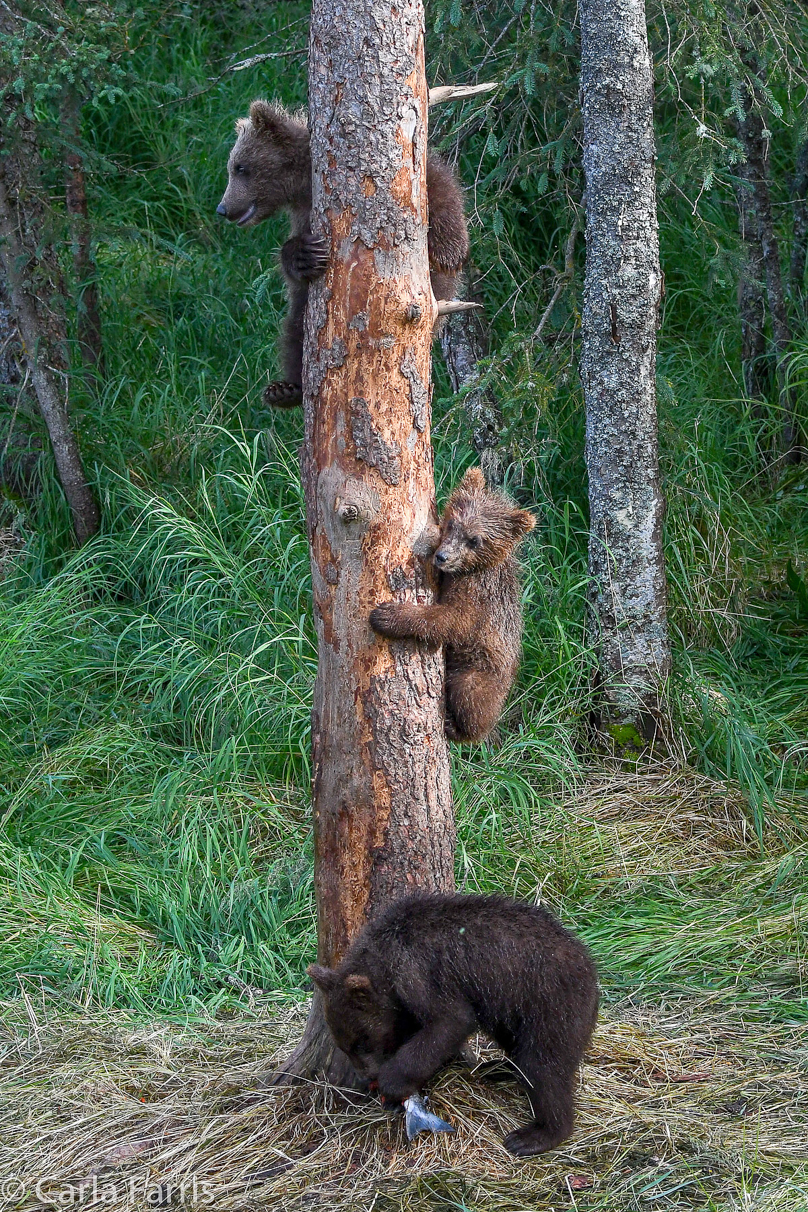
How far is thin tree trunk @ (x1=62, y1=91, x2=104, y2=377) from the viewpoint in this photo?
693 centimetres

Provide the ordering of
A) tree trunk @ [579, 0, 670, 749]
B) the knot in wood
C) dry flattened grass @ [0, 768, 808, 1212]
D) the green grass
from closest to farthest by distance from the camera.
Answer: dry flattened grass @ [0, 768, 808, 1212], the knot in wood, the green grass, tree trunk @ [579, 0, 670, 749]

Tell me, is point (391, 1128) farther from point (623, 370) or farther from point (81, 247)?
point (81, 247)

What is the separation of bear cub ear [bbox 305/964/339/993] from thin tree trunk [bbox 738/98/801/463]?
16.3ft

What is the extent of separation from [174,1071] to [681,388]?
16.5 ft

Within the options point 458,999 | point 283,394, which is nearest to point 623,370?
point 283,394

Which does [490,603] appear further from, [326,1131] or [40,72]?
[40,72]

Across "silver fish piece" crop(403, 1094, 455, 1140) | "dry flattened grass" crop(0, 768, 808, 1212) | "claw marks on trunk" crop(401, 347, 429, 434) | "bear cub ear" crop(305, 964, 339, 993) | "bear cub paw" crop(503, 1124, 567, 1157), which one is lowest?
"dry flattened grass" crop(0, 768, 808, 1212)

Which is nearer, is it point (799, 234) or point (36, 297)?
point (36, 297)

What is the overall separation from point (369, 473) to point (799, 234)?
5270mm

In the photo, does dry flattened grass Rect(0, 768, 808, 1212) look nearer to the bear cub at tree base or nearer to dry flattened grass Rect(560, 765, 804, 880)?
the bear cub at tree base

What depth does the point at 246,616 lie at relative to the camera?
241 inches

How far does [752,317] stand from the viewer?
7.44 metres

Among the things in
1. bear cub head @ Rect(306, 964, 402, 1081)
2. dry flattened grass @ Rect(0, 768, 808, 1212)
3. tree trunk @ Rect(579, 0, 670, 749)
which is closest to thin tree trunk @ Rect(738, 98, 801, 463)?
tree trunk @ Rect(579, 0, 670, 749)

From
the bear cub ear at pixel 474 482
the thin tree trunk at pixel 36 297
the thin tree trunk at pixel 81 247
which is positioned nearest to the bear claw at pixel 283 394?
the bear cub ear at pixel 474 482
